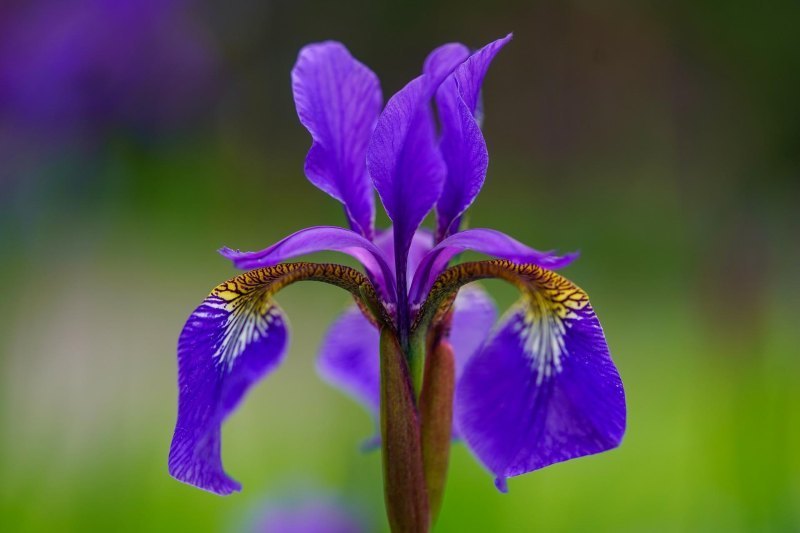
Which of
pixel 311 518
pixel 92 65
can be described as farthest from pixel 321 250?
pixel 92 65

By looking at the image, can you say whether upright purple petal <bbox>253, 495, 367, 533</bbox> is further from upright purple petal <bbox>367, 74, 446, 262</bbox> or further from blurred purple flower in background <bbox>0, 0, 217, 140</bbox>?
blurred purple flower in background <bbox>0, 0, 217, 140</bbox>

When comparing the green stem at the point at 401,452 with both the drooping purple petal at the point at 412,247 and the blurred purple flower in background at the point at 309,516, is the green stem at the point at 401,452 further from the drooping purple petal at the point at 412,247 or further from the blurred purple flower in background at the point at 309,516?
the blurred purple flower in background at the point at 309,516

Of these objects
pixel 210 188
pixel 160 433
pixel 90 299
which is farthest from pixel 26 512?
pixel 210 188

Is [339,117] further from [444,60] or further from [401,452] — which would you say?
[401,452]

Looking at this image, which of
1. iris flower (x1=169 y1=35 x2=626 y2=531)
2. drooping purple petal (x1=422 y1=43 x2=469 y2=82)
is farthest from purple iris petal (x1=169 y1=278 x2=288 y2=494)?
drooping purple petal (x1=422 y1=43 x2=469 y2=82)

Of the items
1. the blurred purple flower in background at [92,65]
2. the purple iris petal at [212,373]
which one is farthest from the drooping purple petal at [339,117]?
the blurred purple flower in background at [92,65]

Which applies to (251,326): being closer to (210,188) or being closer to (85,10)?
(85,10)
